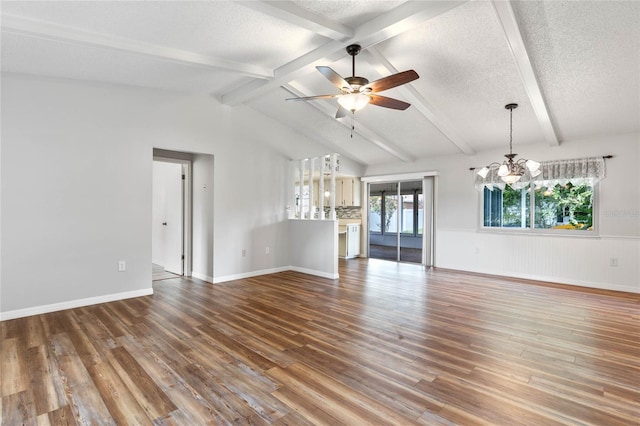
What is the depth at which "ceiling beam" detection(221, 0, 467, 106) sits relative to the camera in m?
2.84

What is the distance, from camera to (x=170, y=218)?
651cm

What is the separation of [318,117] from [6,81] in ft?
13.9

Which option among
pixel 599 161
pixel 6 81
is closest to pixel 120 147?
pixel 6 81

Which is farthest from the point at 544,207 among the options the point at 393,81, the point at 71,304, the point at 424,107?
the point at 71,304

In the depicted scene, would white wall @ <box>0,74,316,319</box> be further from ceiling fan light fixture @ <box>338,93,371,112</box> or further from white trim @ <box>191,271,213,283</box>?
ceiling fan light fixture @ <box>338,93,371,112</box>

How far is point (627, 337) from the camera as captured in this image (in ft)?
10.5

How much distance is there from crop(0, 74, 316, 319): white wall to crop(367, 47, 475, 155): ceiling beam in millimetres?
2810

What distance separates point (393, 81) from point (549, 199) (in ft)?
15.1

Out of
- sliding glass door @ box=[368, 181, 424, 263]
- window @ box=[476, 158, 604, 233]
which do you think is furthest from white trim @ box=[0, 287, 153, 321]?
window @ box=[476, 158, 604, 233]

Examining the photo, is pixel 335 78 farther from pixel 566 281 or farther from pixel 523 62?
pixel 566 281

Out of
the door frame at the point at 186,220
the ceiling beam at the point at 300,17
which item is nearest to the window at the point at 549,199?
the ceiling beam at the point at 300,17

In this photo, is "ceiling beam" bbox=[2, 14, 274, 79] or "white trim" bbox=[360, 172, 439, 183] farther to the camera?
"white trim" bbox=[360, 172, 439, 183]

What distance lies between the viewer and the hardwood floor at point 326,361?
6.56ft

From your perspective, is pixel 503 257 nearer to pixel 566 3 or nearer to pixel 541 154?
pixel 541 154
